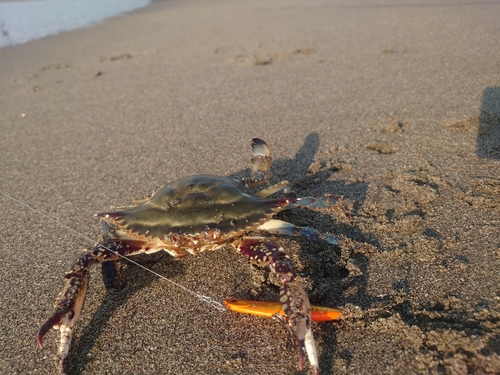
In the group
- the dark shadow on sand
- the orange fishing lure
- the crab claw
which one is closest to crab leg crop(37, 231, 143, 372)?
the orange fishing lure

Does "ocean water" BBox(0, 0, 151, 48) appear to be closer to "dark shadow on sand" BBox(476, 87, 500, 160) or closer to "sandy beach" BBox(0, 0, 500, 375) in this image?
"sandy beach" BBox(0, 0, 500, 375)

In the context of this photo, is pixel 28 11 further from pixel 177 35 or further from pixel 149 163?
pixel 149 163

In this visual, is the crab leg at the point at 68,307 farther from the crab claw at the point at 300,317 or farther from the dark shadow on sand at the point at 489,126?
the dark shadow on sand at the point at 489,126

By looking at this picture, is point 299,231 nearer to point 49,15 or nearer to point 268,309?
point 268,309

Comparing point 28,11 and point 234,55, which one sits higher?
point 28,11

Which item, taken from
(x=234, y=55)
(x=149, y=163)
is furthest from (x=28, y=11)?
(x=149, y=163)

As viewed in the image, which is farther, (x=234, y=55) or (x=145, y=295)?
(x=234, y=55)
